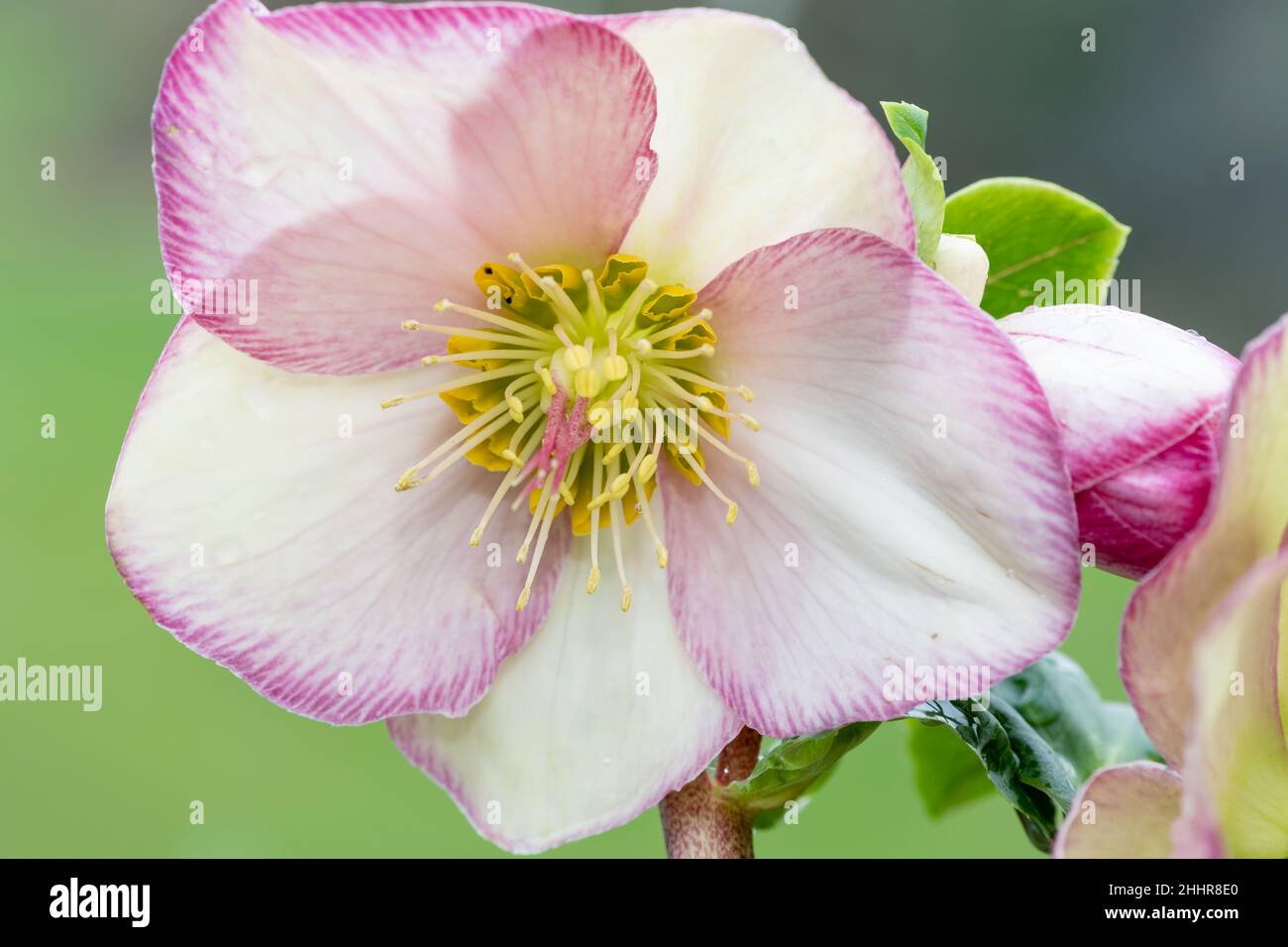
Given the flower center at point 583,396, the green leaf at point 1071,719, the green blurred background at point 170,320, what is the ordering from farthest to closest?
the green blurred background at point 170,320, the green leaf at point 1071,719, the flower center at point 583,396

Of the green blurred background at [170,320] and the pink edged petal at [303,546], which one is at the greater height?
the pink edged petal at [303,546]

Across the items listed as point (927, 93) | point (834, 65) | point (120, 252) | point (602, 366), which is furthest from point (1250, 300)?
point (602, 366)

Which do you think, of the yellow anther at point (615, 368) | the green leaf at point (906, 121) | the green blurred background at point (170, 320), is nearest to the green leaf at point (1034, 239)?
the green leaf at point (906, 121)

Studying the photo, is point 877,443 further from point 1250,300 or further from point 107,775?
point 1250,300

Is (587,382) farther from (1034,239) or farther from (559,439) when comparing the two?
(1034,239)

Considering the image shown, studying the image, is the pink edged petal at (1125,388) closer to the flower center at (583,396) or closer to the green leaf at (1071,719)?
the flower center at (583,396)
